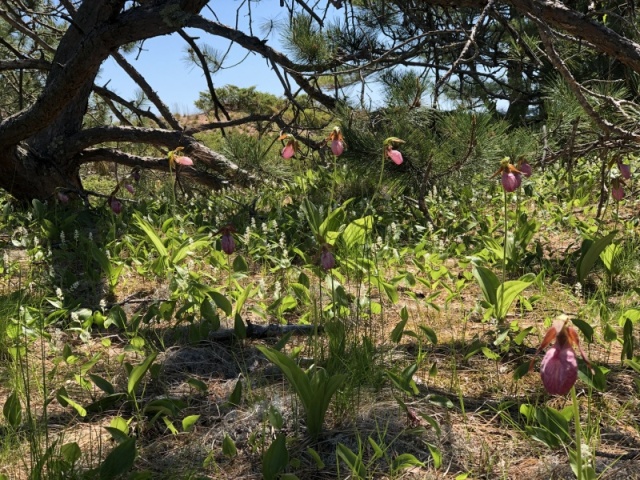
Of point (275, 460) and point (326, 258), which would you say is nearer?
Result: point (275, 460)

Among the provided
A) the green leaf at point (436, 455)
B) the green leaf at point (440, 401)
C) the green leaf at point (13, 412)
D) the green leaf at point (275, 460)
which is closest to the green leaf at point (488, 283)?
the green leaf at point (440, 401)

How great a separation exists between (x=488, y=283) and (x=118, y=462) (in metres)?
1.58

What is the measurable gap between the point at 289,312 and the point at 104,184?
7615 mm

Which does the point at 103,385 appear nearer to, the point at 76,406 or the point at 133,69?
the point at 76,406

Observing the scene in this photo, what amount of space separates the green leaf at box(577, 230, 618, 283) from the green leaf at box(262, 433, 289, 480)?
1.82 m

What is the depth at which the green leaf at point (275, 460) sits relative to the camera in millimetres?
1543

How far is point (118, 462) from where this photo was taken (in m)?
1.54

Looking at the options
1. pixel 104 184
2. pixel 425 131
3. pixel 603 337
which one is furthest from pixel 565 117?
Answer: pixel 104 184

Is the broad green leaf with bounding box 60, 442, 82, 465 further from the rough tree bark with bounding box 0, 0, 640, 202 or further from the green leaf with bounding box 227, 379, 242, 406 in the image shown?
the rough tree bark with bounding box 0, 0, 640, 202

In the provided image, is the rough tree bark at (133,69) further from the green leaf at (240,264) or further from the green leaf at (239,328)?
the green leaf at (239,328)

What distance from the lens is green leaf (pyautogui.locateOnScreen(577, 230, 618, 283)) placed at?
2.68m

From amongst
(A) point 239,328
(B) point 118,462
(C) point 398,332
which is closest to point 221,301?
(A) point 239,328

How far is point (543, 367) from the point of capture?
3.52 feet

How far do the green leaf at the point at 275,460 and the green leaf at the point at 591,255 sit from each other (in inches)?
71.5
